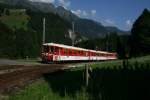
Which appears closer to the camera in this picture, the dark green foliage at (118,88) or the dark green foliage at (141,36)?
the dark green foliage at (118,88)

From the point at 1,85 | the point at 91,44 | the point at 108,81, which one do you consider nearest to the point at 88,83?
the point at 108,81

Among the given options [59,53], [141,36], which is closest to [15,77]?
[59,53]

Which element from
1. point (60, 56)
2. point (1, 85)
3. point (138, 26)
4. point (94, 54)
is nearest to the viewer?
point (1, 85)

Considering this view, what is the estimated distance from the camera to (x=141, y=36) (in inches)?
4016

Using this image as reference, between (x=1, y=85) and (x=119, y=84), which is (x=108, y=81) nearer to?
(x=119, y=84)

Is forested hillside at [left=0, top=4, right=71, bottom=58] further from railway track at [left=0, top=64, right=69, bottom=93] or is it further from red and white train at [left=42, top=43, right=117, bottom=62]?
railway track at [left=0, top=64, right=69, bottom=93]

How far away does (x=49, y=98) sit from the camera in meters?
15.5

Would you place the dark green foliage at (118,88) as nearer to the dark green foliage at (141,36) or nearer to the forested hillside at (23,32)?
the forested hillside at (23,32)

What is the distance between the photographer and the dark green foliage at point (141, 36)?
9919cm

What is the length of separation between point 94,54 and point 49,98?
55706mm

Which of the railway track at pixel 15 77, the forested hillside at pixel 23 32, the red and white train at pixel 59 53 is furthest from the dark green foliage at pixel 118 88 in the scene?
the forested hillside at pixel 23 32

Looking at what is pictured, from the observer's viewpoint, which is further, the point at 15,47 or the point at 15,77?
the point at 15,47

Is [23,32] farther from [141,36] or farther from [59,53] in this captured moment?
[59,53]

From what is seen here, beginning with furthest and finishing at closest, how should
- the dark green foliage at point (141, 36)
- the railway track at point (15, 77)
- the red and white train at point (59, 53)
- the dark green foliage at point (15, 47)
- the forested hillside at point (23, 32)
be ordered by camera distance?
the forested hillside at point (23, 32) < the dark green foliage at point (141, 36) < the dark green foliage at point (15, 47) < the red and white train at point (59, 53) < the railway track at point (15, 77)
